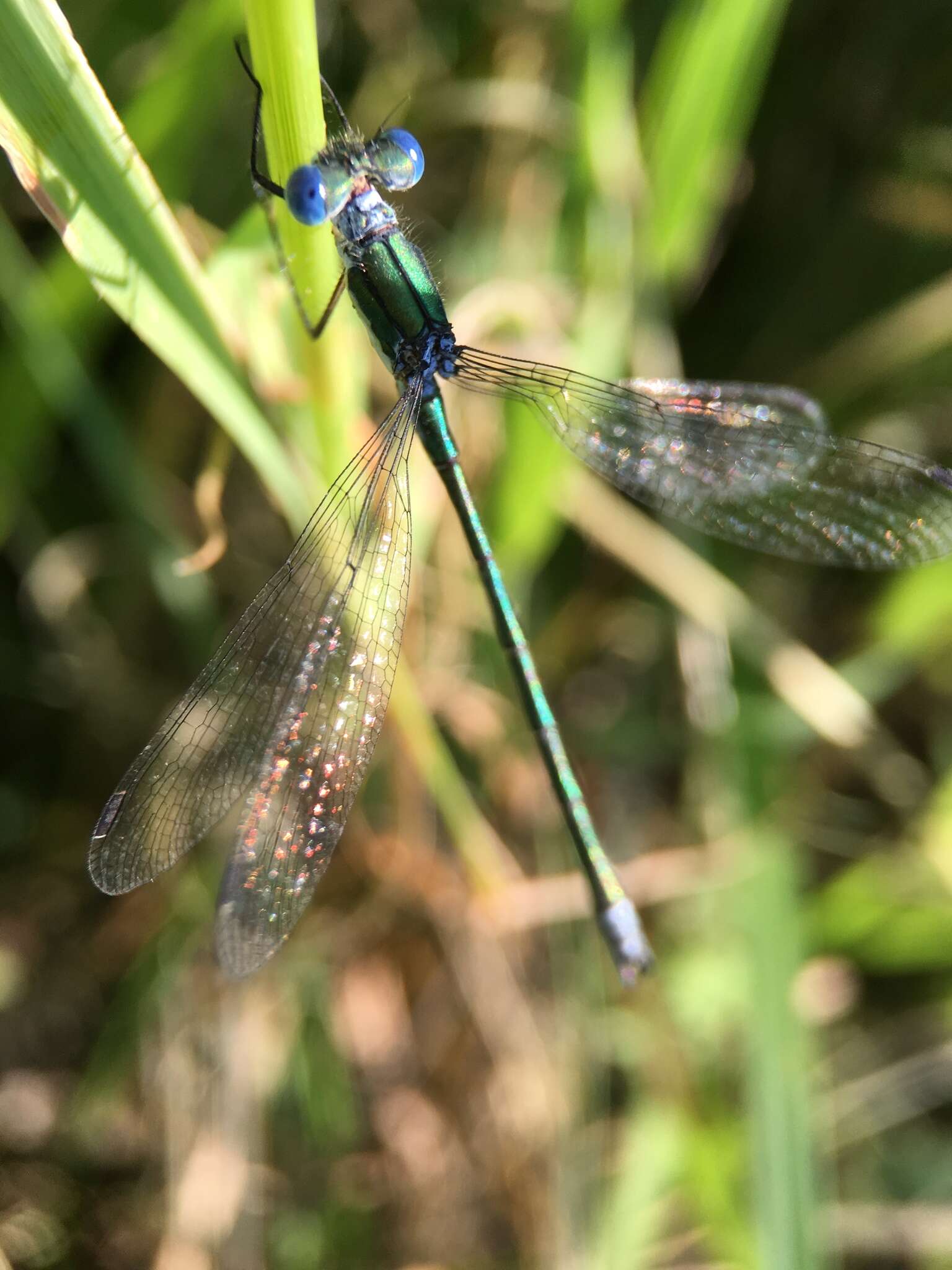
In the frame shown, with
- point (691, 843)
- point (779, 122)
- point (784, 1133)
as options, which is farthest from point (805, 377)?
point (784, 1133)

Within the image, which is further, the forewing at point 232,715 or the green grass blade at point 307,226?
the forewing at point 232,715

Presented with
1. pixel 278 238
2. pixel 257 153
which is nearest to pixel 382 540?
pixel 278 238

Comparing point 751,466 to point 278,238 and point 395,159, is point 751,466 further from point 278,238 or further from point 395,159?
point 278,238

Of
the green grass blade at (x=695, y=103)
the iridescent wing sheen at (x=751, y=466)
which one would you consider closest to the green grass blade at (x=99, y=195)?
the iridescent wing sheen at (x=751, y=466)

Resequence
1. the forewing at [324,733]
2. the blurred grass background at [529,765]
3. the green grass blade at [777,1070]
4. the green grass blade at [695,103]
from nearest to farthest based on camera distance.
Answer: the forewing at [324,733], the green grass blade at [777,1070], the green grass blade at [695,103], the blurred grass background at [529,765]

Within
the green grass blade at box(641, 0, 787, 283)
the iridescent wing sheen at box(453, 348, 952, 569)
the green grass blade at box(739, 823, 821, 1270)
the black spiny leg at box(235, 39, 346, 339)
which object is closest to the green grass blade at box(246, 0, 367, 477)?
the black spiny leg at box(235, 39, 346, 339)

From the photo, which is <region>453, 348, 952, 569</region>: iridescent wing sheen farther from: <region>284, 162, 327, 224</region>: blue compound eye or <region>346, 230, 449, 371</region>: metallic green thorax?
<region>284, 162, 327, 224</region>: blue compound eye

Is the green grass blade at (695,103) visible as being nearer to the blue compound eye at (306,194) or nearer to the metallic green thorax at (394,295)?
the metallic green thorax at (394,295)
